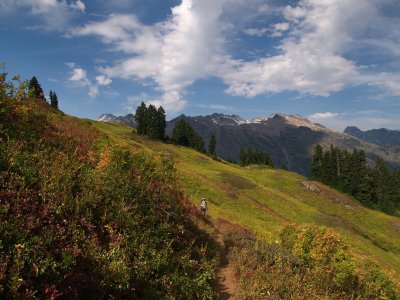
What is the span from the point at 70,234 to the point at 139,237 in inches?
82.5

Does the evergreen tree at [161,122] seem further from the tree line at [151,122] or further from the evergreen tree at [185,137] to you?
the evergreen tree at [185,137]

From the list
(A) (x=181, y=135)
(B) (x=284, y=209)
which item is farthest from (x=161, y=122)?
(B) (x=284, y=209)

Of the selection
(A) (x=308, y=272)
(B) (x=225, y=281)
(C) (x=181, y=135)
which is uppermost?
(C) (x=181, y=135)

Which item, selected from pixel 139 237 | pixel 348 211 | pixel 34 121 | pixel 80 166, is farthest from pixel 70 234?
pixel 348 211

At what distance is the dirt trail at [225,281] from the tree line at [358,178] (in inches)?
4218

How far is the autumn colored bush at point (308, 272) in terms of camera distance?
1039 cm

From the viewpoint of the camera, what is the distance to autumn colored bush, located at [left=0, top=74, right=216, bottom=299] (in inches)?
254

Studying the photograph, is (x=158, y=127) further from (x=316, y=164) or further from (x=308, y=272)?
(x=308, y=272)

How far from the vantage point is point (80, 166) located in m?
10.5

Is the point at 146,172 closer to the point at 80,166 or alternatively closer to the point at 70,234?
the point at 80,166

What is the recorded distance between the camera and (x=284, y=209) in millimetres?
52094

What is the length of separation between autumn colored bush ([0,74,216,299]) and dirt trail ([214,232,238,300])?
1.79ft

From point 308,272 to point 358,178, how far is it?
358ft

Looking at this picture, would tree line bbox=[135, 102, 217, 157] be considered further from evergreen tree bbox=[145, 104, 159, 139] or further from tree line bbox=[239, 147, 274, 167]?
tree line bbox=[239, 147, 274, 167]
